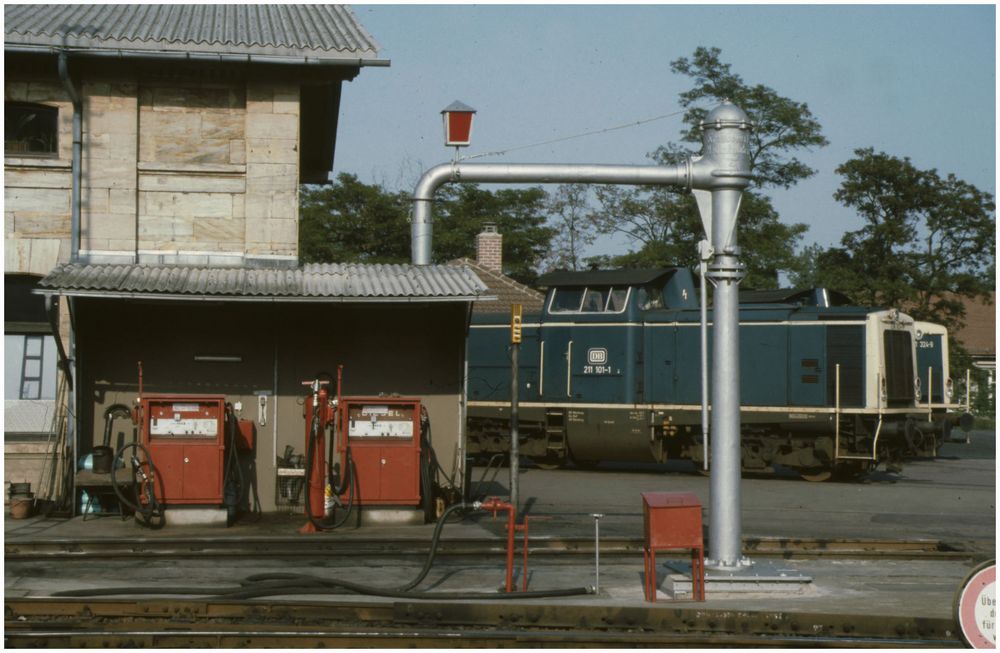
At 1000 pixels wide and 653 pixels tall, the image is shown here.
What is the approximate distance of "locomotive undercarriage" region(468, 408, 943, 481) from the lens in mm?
22938

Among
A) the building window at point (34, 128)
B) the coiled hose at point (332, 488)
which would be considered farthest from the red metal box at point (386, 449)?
the building window at point (34, 128)

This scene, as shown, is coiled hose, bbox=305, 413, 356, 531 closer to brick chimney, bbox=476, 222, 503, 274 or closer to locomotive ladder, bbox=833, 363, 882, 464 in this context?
locomotive ladder, bbox=833, 363, 882, 464

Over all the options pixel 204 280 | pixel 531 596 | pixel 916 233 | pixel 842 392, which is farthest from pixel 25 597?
pixel 916 233

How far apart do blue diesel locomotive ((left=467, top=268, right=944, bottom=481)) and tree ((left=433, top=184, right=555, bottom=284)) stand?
3111 cm

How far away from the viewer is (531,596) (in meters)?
10.2

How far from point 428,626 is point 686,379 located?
49.7 feet

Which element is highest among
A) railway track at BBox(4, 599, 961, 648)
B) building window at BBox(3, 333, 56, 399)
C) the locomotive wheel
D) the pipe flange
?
the pipe flange

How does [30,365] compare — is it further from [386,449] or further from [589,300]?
[589,300]

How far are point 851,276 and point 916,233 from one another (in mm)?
2935

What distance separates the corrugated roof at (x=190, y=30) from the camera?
51.9ft

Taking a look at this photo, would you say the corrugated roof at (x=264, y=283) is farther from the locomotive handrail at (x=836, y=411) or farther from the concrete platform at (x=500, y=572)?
the locomotive handrail at (x=836, y=411)

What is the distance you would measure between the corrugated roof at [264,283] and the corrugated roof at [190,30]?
278cm

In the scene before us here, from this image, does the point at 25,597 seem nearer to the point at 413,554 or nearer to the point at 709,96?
the point at 413,554

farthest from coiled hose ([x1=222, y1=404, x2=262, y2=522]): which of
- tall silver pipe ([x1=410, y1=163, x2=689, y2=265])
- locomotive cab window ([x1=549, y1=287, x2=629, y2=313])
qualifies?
locomotive cab window ([x1=549, y1=287, x2=629, y2=313])
